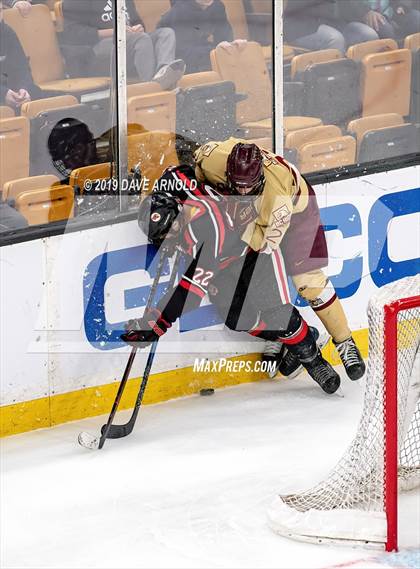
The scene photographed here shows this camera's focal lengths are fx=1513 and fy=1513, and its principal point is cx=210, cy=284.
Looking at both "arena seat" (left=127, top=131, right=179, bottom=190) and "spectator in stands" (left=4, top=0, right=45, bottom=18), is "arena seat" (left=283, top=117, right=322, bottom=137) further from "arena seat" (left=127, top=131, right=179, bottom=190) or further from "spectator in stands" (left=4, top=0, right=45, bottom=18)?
"spectator in stands" (left=4, top=0, right=45, bottom=18)

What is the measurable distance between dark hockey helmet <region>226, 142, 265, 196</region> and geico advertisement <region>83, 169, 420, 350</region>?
50cm

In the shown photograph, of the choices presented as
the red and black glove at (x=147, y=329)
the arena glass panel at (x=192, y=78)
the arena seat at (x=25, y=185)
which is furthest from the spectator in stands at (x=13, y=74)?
the red and black glove at (x=147, y=329)

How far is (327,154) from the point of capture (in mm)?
5965

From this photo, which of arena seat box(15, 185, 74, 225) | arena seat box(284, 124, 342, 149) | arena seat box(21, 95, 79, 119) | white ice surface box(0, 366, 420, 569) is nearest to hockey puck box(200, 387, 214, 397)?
white ice surface box(0, 366, 420, 569)

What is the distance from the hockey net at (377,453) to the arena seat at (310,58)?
1514 millimetres

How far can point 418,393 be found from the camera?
4582 mm

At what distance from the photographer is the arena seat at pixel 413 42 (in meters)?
6.16

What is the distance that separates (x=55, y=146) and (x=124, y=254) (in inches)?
18.1

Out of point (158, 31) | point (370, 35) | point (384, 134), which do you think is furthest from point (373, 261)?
point (158, 31)

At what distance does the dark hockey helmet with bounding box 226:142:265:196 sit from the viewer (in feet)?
17.0

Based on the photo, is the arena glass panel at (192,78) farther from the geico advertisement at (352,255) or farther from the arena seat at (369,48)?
the arena seat at (369,48)

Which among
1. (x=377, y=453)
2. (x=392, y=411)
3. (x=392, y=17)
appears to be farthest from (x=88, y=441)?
(x=392, y=17)

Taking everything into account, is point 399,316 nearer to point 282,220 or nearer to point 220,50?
point 282,220

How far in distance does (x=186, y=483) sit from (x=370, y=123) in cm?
188
